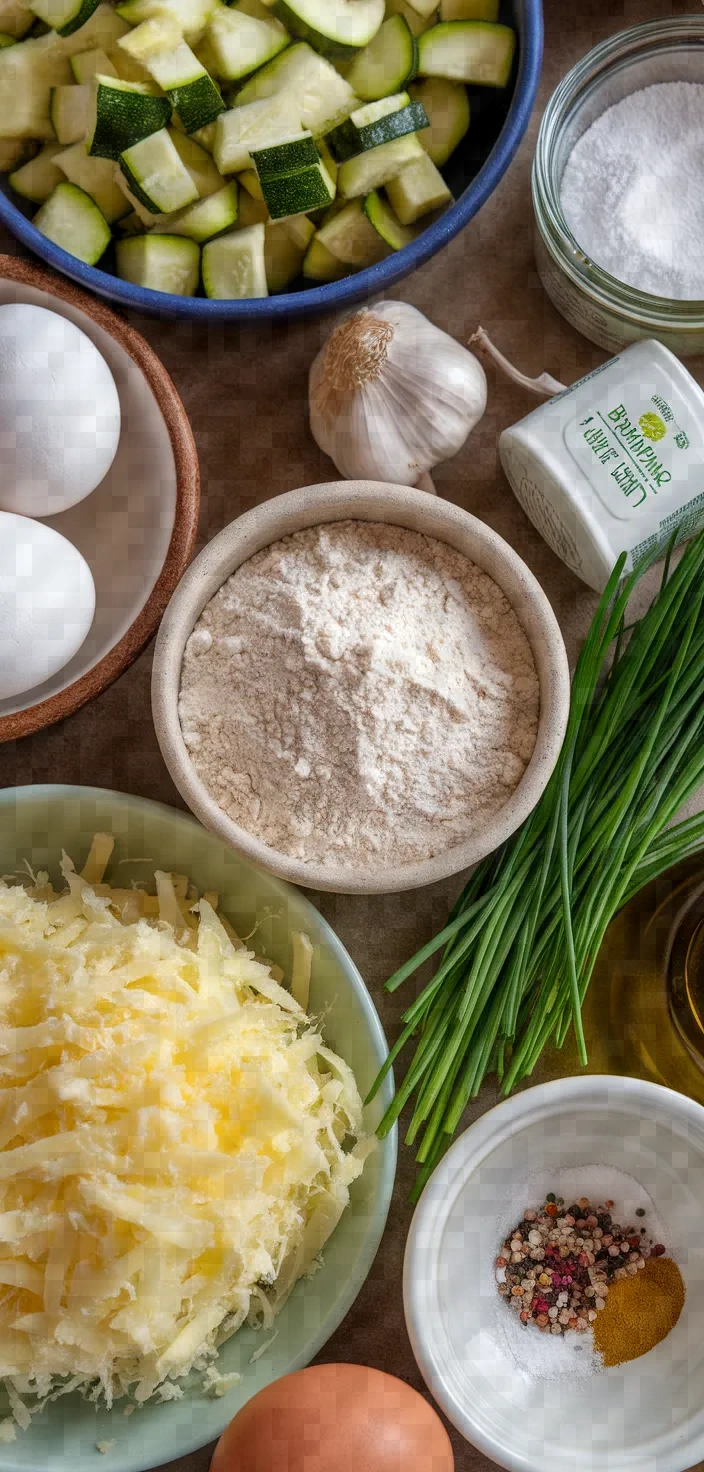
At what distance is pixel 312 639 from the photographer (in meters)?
1.03

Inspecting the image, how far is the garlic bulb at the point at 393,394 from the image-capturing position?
115 centimetres

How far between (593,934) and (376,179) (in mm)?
742

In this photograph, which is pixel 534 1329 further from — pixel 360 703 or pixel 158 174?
pixel 158 174

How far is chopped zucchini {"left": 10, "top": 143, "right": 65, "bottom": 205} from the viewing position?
117 centimetres

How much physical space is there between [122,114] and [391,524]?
44 cm

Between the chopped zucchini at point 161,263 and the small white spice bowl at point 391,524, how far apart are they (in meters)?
0.26

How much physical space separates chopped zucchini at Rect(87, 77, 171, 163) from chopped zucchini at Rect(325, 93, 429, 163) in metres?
0.17

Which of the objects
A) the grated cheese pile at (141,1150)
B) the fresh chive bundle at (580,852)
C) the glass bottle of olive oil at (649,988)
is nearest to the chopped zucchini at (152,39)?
the fresh chive bundle at (580,852)

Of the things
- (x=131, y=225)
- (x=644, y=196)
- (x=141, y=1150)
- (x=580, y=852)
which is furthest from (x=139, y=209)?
(x=141, y=1150)

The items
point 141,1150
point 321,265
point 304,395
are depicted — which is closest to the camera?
point 141,1150

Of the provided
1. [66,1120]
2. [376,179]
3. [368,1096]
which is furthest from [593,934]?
[376,179]

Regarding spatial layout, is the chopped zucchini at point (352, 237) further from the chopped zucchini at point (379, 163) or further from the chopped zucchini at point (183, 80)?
the chopped zucchini at point (183, 80)

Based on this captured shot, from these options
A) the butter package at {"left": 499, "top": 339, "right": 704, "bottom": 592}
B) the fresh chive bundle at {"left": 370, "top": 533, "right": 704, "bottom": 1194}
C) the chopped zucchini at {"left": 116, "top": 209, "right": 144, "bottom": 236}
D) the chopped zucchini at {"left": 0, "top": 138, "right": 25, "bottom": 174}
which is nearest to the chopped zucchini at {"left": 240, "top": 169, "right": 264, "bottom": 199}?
the chopped zucchini at {"left": 116, "top": 209, "right": 144, "bottom": 236}

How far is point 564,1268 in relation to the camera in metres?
1.16
